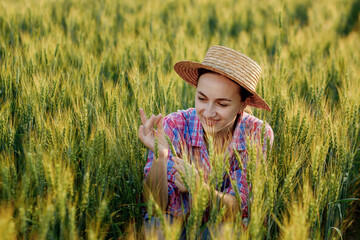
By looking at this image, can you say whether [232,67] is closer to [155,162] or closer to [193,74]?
[193,74]

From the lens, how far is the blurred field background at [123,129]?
1463mm

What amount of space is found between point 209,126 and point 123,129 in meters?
0.45

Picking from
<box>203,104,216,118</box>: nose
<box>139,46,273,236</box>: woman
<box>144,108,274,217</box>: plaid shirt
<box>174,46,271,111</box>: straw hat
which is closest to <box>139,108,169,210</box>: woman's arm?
<box>139,46,273,236</box>: woman

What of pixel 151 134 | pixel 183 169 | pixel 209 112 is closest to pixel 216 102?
pixel 209 112

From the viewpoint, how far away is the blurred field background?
146 centimetres

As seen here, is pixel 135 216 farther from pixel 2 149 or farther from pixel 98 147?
pixel 2 149

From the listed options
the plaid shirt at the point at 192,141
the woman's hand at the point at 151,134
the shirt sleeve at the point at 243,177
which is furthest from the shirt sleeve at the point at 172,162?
the shirt sleeve at the point at 243,177

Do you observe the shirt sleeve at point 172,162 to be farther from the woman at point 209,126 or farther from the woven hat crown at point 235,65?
the woven hat crown at point 235,65

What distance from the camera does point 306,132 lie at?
2.10m

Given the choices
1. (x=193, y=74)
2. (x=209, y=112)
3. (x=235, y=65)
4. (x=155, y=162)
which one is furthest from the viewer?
(x=193, y=74)

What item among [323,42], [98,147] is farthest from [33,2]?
[98,147]

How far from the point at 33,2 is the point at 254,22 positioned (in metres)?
3.21

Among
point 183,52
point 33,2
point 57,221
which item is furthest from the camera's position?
point 33,2

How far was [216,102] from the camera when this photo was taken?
1.99 m
